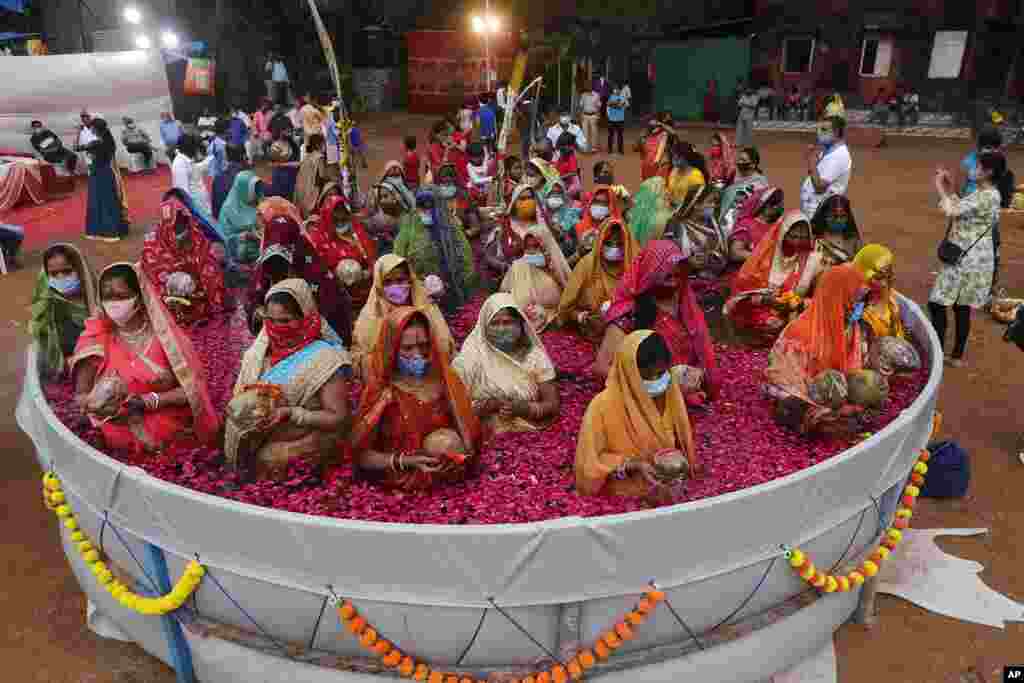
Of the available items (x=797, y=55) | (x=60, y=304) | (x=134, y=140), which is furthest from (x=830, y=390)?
(x=797, y=55)

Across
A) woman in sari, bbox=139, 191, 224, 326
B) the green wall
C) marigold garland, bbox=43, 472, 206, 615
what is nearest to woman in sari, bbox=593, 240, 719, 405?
marigold garland, bbox=43, 472, 206, 615

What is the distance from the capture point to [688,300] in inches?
200

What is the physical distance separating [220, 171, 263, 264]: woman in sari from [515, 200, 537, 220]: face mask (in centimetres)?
278

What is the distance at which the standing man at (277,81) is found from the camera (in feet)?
80.5

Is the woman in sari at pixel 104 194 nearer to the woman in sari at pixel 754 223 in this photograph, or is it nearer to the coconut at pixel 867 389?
the woman in sari at pixel 754 223

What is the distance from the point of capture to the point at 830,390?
452cm

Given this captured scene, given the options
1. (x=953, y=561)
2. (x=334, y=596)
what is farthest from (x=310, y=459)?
(x=953, y=561)

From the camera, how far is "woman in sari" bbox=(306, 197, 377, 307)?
6.71 metres

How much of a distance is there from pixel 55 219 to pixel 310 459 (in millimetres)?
12449

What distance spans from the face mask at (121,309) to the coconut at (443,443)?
71.0 inches

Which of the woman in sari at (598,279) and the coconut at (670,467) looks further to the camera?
the woman in sari at (598,279)

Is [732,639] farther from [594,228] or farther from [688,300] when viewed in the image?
[594,228]

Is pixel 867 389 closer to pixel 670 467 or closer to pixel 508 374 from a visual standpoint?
pixel 670 467

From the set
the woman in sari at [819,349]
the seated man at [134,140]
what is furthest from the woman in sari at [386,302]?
the seated man at [134,140]
